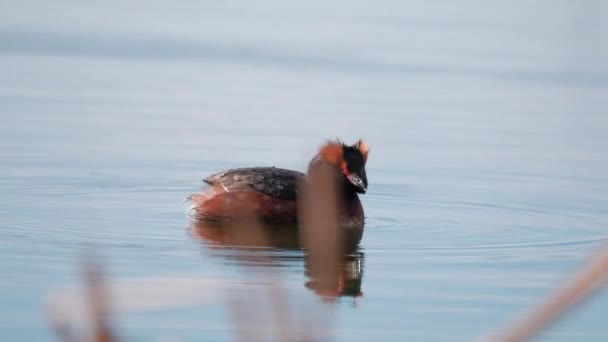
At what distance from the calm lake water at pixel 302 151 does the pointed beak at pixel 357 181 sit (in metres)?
0.35

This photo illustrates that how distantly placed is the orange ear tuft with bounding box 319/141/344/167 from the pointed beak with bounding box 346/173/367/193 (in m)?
0.15

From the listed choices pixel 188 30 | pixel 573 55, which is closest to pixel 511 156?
pixel 573 55

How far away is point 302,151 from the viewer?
1234cm

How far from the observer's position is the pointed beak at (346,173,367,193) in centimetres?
980

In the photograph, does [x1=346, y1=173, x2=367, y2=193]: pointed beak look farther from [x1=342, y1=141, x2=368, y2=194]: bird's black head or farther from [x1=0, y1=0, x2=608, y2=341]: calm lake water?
[x1=0, y1=0, x2=608, y2=341]: calm lake water

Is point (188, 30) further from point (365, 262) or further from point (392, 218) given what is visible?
point (365, 262)

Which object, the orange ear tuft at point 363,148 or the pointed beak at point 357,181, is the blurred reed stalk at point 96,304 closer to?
the pointed beak at point 357,181

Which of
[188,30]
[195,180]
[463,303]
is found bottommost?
[463,303]

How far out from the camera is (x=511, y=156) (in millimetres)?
→ 12711

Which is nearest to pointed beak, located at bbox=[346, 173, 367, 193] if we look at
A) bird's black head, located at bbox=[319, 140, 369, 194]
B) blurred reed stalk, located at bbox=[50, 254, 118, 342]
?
bird's black head, located at bbox=[319, 140, 369, 194]

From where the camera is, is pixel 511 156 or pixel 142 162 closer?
pixel 142 162

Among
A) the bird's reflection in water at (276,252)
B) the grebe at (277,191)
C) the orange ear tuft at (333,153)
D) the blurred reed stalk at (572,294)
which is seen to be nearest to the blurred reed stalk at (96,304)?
the blurred reed stalk at (572,294)

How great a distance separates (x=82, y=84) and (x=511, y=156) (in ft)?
19.5

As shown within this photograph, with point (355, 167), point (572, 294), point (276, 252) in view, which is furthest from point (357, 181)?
point (572, 294)
